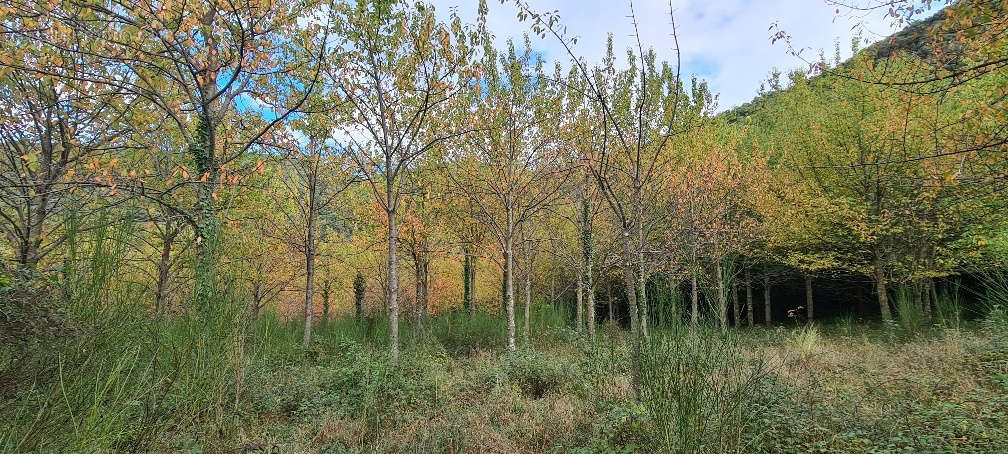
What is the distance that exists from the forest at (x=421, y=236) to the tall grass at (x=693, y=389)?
0.03 metres

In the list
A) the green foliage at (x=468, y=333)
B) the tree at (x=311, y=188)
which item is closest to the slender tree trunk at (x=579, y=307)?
the green foliage at (x=468, y=333)

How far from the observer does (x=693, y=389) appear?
2.59m

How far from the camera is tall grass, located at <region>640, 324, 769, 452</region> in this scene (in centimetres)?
261

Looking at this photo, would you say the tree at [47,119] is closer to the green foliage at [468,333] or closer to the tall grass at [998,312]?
the green foliage at [468,333]

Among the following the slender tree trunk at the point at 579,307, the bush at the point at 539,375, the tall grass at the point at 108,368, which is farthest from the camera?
the slender tree trunk at the point at 579,307

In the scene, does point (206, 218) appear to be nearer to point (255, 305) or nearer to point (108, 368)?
point (255, 305)

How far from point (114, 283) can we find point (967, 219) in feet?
52.4

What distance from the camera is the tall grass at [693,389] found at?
8.57ft

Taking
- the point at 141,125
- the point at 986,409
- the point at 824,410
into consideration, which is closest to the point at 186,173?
the point at 141,125

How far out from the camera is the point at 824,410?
376 centimetres

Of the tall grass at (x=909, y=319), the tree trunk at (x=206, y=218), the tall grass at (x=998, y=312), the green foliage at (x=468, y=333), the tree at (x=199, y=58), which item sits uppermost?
the tree at (x=199, y=58)

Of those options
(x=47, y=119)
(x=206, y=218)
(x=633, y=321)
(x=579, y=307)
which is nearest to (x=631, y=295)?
(x=633, y=321)

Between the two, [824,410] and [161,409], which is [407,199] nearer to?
[161,409]

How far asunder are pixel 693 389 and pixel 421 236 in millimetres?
10577
